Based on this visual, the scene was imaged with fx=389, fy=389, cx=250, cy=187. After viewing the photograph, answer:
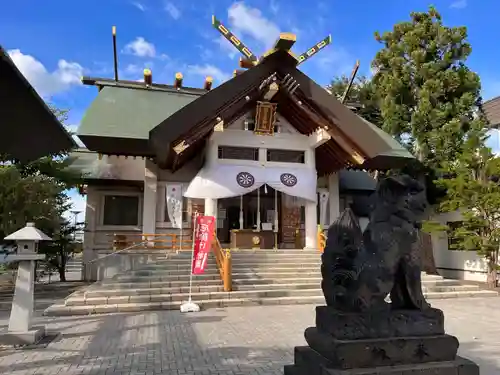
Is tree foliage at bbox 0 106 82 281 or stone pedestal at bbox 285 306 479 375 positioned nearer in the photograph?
stone pedestal at bbox 285 306 479 375

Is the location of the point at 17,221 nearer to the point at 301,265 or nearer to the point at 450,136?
the point at 301,265

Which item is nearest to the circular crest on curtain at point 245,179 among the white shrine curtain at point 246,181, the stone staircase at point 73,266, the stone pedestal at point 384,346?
the white shrine curtain at point 246,181

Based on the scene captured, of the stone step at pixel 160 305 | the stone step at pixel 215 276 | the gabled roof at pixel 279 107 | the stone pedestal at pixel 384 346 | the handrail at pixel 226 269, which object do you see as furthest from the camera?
the gabled roof at pixel 279 107

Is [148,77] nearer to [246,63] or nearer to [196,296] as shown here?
[246,63]

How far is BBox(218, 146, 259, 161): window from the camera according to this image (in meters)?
14.1

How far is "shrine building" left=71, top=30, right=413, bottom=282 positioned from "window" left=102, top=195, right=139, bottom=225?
42 millimetres

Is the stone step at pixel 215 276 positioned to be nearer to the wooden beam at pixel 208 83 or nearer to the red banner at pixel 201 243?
the red banner at pixel 201 243

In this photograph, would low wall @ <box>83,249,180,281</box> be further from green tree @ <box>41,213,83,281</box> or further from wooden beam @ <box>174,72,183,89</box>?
wooden beam @ <box>174,72,183,89</box>

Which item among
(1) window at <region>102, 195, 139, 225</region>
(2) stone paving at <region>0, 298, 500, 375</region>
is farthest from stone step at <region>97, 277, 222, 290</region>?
(1) window at <region>102, 195, 139, 225</region>

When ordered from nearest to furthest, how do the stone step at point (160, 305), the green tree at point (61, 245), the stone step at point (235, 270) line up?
the stone step at point (160, 305) < the stone step at point (235, 270) < the green tree at point (61, 245)

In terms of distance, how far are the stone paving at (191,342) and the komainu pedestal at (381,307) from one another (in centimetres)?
148

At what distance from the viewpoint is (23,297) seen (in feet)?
20.5

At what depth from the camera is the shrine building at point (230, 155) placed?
13086 mm

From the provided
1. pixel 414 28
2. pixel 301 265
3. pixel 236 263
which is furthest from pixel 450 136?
pixel 236 263
